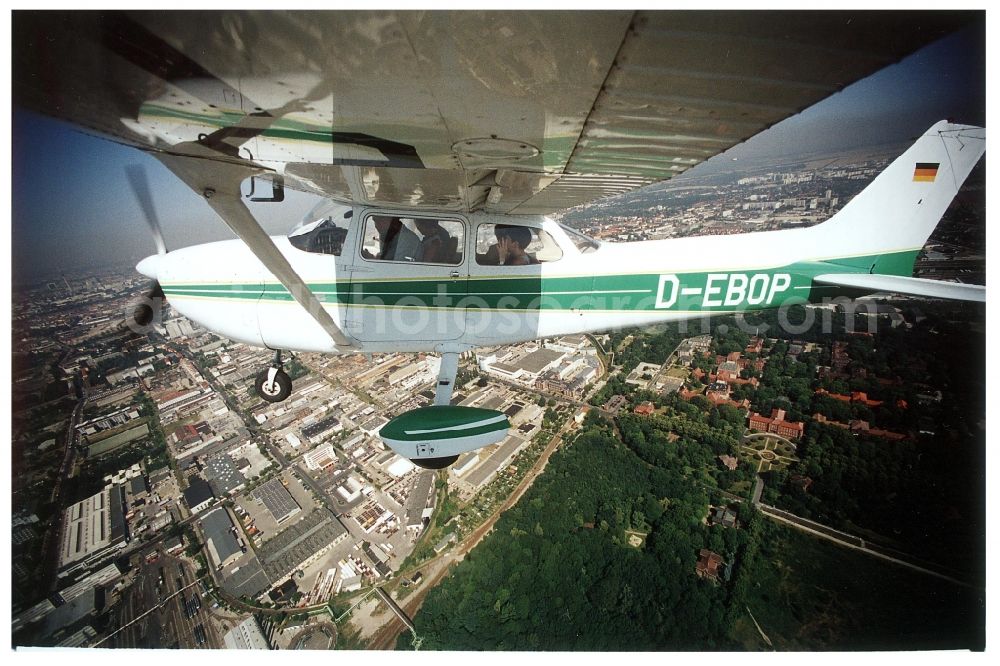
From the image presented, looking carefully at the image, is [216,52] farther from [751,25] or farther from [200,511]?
[200,511]

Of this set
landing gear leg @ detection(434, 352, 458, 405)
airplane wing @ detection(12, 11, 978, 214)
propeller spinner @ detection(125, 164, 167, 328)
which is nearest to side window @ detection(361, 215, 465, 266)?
landing gear leg @ detection(434, 352, 458, 405)

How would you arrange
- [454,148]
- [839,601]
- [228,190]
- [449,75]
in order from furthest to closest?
[839,601]
[228,190]
[454,148]
[449,75]

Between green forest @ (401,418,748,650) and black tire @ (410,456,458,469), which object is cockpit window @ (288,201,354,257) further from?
green forest @ (401,418,748,650)

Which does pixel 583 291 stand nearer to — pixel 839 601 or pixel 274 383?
pixel 274 383

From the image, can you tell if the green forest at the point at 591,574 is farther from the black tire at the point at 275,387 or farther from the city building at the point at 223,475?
the city building at the point at 223,475

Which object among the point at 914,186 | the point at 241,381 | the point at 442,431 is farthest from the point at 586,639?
the point at 241,381

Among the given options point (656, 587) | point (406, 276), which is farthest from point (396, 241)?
point (656, 587)

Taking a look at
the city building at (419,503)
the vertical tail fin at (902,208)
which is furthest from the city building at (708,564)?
the vertical tail fin at (902,208)
